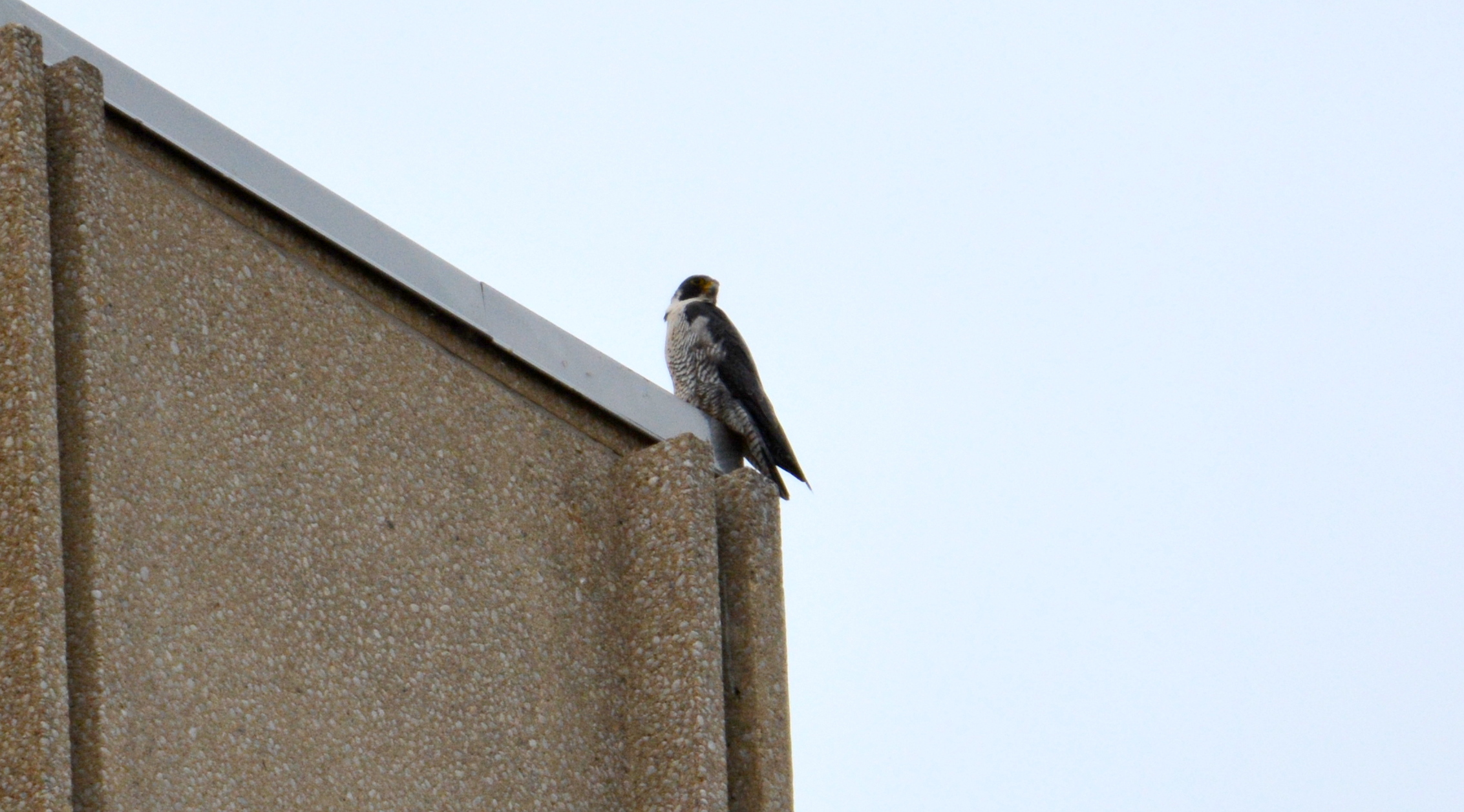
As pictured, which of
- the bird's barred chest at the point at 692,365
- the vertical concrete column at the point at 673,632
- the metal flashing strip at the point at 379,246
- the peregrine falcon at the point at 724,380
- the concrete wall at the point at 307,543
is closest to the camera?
the concrete wall at the point at 307,543

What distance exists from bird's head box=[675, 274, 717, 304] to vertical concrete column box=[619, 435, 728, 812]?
364 cm

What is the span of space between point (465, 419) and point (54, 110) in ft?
3.02

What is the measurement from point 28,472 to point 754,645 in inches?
59.4

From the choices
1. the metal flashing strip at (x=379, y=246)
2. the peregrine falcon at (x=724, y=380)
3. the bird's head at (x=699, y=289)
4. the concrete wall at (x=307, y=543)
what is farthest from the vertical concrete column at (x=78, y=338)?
the bird's head at (x=699, y=289)

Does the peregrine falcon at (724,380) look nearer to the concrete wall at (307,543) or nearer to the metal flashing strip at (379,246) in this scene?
the metal flashing strip at (379,246)

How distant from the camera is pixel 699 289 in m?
7.42

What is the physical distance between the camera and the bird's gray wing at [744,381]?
5965 mm

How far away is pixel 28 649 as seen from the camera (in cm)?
248

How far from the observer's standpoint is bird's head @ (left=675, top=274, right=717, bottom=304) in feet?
24.2

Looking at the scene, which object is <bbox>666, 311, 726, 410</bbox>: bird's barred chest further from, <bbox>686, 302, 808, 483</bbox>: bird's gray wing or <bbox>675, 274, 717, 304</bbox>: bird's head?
<bbox>675, 274, 717, 304</bbox>: bird's head

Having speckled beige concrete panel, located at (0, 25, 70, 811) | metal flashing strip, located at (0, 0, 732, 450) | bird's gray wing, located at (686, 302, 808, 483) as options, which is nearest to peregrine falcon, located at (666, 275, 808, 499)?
bird's gray wing, located at (686, 302, 808, 483)

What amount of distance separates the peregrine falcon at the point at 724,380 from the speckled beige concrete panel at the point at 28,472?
2.94m

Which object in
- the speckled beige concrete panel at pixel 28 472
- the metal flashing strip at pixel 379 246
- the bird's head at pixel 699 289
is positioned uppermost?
the bird's head at pixel 699 289

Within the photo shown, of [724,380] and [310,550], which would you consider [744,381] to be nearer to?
[724,380]
